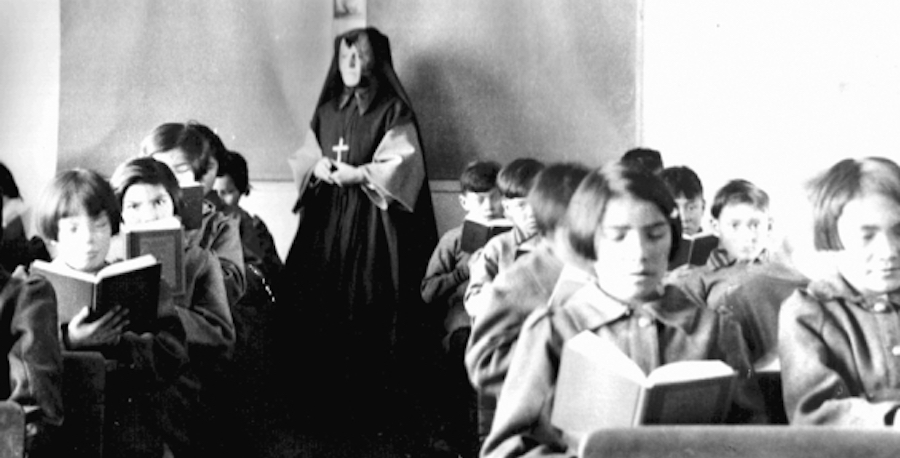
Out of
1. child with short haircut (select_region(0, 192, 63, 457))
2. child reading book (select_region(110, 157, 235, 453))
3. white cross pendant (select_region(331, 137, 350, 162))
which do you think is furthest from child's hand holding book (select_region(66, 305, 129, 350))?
white cross pendant (select_region(331, 137, 350, 162))

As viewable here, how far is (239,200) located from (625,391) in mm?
3066

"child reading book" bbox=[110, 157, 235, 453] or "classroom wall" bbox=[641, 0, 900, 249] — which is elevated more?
"classroom wall" bbox=[641, 0, 900, 249]

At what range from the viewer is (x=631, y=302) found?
235 cm

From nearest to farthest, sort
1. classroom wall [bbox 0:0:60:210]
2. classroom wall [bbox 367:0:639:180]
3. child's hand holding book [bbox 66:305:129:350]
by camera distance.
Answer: child's hand holding book [bbox 66:305:129:350] < classroom wall [bbox 0:0:60:210] < classroom wall [bbox 367:0:639:180]

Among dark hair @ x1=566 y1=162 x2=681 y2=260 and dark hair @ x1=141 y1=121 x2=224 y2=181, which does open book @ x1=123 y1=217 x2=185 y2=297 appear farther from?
dark hair @ x1=566 y1=162 x2=681 y2=260

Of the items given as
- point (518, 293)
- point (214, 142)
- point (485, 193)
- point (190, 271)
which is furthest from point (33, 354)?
point (214, 142)

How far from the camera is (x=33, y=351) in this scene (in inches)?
97.3

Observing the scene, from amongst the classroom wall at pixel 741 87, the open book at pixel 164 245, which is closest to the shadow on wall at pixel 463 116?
the classroom wall at pixel 741 87

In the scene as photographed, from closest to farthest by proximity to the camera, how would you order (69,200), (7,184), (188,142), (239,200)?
1. (69,200)
2. (7,184)
3. (188,142)
4. (239,200)

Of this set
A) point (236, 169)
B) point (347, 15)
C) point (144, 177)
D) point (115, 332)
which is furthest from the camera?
point (347, 15)

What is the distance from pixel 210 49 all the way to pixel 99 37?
2.70 ft

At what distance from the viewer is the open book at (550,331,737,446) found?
6.70ft

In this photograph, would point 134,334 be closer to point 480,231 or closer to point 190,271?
point 190,271

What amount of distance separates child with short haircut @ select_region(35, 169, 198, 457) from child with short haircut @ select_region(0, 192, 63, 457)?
0.28 meters
